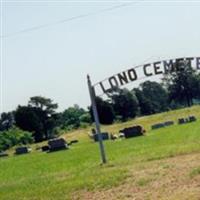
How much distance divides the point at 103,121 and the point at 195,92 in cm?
2894

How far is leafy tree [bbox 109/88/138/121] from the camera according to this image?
356 ft

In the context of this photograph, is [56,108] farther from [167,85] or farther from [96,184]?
[96,184]

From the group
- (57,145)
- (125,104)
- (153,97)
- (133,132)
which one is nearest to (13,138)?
(125,104)

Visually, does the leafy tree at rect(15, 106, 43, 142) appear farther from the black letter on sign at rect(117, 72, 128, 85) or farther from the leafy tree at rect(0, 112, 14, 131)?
the black letter on sign at rect(117, 72, 128, 85)

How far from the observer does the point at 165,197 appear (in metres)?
12.6

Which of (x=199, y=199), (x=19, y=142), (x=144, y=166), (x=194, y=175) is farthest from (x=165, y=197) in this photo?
(x=19, y=142)

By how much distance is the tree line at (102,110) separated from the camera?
99.4 metres

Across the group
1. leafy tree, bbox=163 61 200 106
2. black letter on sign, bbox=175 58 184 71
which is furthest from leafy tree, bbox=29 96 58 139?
black letter on sign, bbox=175 58 184 71

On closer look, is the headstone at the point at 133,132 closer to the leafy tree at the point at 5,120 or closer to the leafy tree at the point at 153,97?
the leafy tree at the point at 153,97

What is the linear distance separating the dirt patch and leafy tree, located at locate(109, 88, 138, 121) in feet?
293

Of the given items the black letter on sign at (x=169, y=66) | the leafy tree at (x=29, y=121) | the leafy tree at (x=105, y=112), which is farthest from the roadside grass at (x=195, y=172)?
the leafy tree at (x=29, y=121)

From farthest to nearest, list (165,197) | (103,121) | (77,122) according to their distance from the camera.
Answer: (77,122) < (103,121) < (165,197)

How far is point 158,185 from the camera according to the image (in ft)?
47.0

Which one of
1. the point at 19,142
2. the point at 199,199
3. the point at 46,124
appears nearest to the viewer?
the point at 199,199
